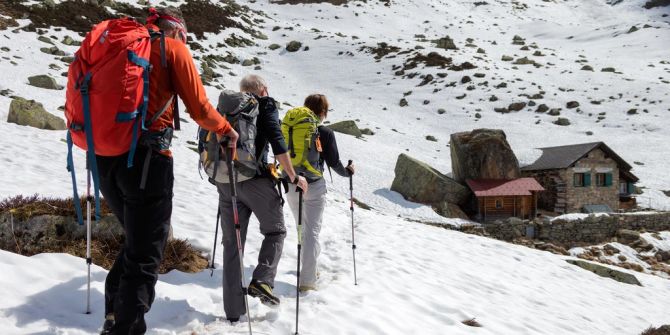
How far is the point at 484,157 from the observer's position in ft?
83.7

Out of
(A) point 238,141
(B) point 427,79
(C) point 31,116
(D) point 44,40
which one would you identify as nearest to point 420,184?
(C) point 31,116

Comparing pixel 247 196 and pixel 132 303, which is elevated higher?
pixel 247 196

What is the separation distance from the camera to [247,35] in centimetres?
5678

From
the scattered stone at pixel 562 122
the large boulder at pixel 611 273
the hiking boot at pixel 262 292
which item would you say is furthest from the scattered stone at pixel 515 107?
the hiking boot at pixel 262 292

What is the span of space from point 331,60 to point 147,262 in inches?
2077

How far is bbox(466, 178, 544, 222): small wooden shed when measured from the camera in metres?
24.1

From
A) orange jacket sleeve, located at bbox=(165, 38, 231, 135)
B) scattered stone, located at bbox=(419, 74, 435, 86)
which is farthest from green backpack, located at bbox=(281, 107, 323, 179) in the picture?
scattered stone, located at bbox=(419, 74, 435, 86)

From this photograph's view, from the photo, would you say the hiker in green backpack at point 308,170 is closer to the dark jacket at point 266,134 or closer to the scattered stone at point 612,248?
the dark jacket at point 266,134

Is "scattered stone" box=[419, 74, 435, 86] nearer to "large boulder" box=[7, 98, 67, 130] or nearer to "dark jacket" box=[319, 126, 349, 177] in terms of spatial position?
"large boulder" box=[7, 98, 67, 130]

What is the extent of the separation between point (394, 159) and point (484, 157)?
563 cm

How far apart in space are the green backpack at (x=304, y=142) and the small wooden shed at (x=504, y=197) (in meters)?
20.6

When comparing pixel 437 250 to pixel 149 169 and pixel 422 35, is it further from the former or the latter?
pixel 422 35

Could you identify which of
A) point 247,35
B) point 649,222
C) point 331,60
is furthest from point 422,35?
point 649,222

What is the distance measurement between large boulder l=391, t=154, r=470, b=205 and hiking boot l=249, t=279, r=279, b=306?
19039 mm
